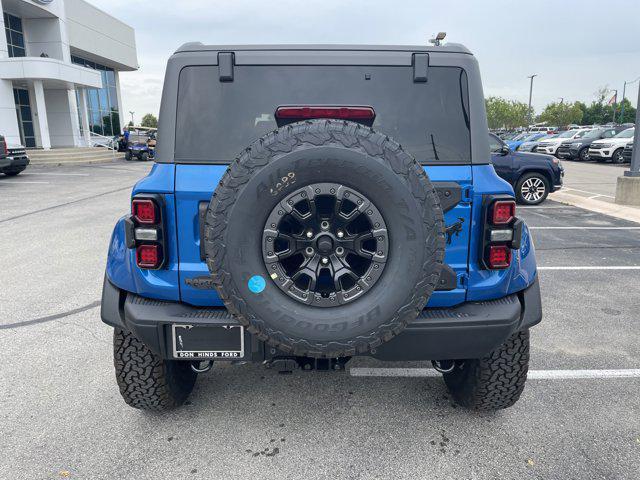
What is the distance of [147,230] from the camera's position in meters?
2.32

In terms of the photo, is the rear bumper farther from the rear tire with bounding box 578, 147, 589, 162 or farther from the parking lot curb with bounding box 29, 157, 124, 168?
the rear tire with bounding box 578, 147, 589, 162

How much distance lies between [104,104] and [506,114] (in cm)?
7584

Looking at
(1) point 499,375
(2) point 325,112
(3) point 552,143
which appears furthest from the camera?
(3) point 552,143

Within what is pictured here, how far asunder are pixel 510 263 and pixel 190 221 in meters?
1.63

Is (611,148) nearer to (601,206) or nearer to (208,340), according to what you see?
(601,206)

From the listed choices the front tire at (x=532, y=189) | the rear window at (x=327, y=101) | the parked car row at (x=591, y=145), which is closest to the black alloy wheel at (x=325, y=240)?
the rear window at (x=327, y=101)

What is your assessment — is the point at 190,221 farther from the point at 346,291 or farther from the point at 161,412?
the point at 161,412

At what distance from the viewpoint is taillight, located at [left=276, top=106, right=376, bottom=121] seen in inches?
88.7

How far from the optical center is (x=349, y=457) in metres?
2.51

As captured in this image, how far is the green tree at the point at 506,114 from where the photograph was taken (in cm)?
9233

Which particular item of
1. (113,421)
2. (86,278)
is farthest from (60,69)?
(113,421)

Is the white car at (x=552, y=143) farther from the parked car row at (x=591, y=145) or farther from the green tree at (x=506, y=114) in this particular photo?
the green tree at (x=506, y=114)

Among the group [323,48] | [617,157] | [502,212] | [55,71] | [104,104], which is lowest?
[617,157]

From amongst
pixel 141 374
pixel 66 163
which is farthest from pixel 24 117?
pixel 141 374
